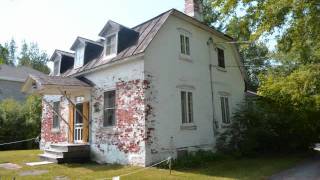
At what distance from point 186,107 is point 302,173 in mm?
5305

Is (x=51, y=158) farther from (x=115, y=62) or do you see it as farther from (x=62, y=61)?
(x=62, y=61)

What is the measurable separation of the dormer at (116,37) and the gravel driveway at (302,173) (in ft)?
26.1

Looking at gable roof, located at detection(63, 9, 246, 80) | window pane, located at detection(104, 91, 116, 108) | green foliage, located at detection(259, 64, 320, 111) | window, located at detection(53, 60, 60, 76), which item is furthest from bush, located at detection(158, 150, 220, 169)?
window, located at detection(53, 60, 60, 76)

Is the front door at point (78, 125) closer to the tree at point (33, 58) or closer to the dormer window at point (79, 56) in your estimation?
the dormer window at point (79, 56)

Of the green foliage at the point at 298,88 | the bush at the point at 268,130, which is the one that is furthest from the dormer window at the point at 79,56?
the green foliage at the point at 298,88

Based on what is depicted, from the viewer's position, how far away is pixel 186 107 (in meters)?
14.0

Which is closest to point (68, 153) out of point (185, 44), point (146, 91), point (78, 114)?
point (78, 114)

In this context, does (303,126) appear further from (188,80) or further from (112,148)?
(112,148)

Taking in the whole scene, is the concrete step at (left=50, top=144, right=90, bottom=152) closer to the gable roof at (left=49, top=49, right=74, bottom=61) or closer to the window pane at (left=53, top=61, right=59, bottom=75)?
the window pane at (left=53, top=61, right=59, bottom=75)

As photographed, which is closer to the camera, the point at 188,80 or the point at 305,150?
the point at 188,80

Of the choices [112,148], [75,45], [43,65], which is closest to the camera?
[112,148]

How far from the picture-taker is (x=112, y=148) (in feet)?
43.6

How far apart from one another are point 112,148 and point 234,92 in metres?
8.27

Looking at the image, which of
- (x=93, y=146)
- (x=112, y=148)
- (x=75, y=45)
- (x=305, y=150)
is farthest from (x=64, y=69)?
(x=305, y=150)
